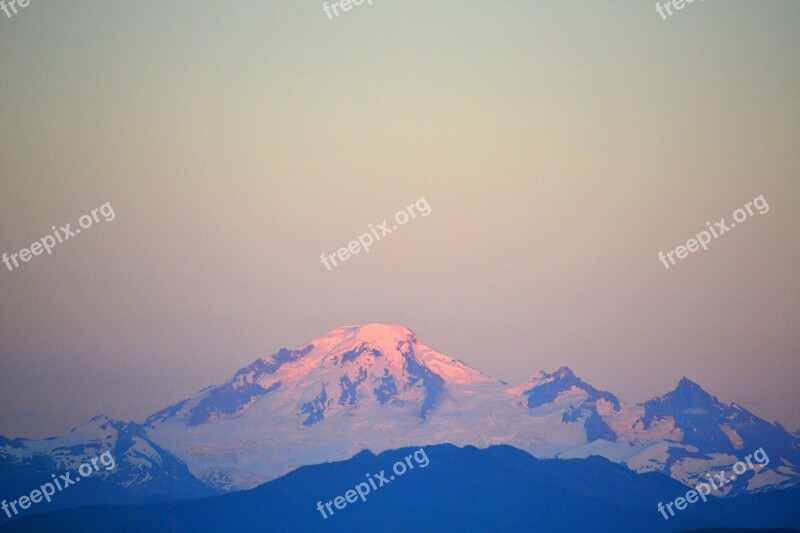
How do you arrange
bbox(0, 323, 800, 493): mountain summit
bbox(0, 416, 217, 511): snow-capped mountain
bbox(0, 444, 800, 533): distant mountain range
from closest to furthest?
bbox(0, 444, 800, 533): distant mountain range < bbox(0, 416, 217, 511): snow-capped mountain < bbox(0, 323, 800, 493): mountain summit

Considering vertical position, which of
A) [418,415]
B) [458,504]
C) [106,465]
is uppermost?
[106,465]

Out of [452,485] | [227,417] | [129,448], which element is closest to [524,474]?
[452,485]

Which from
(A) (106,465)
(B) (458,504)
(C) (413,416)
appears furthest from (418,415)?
(A) (106,465)

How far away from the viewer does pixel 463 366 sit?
313 feet

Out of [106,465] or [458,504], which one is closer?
[458,504]

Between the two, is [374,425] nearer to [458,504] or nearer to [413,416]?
[413,416]

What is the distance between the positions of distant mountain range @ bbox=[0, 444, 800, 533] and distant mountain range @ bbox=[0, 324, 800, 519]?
4.73 feet

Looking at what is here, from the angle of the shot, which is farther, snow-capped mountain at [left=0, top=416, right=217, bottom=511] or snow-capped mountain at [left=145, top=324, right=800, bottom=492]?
snow-capped mountain at [left=145, top=324, right=800, bottom=492]

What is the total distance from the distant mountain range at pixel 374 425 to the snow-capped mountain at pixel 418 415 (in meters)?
0.11

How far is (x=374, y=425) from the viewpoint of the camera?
91062 mm

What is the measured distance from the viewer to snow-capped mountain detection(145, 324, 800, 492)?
89.1 m

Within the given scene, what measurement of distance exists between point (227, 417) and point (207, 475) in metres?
7.83

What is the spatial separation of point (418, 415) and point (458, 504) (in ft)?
32.0

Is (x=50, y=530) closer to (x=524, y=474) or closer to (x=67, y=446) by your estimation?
(x=67, y=446)
